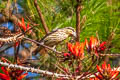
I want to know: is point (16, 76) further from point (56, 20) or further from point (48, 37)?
point (56, 20)

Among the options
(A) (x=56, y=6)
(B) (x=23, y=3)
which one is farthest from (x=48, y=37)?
(B) (x=23, y=3)

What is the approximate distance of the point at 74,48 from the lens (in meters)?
1.05

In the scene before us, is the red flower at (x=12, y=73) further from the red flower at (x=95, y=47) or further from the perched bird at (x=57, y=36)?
the perched bird at (x=57, y=36)

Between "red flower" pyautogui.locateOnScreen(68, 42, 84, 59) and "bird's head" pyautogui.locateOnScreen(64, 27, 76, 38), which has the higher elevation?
"red flower" pyautogui.locateOnScreen(68, 42, 84, 59)

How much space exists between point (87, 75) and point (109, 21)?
3.70ft

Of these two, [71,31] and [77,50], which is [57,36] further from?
[77,50]

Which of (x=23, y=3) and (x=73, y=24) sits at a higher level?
(x=23, y=3)

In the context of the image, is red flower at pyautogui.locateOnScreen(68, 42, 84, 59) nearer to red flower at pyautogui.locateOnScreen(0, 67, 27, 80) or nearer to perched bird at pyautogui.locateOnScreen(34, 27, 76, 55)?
red flower at pyautogui.locateOnScreen(0, 67, 27, 80)

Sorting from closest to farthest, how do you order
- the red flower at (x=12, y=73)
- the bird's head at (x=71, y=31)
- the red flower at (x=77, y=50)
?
the red flower at (x=12, y=73) < the red flower at (x=77, y=50) < the bird's head at (x=71, y=31)

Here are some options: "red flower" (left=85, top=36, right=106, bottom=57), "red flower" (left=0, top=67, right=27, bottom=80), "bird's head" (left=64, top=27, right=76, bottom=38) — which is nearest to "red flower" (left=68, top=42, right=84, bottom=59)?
"red flower" (left=85, top=36, right=106, bottom=57)

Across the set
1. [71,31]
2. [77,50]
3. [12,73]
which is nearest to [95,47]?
[77,50]

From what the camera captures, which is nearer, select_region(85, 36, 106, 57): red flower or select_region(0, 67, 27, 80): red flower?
select_region(0, 67, 27, 80): red flower

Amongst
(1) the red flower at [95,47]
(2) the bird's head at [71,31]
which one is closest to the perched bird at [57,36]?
(2) the bird's head at [71,31]

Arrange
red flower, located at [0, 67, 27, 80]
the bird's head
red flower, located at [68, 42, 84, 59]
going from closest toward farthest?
red flower, located at [0, 67, 27, 80], red flower, located at [68, 42, 84, 59], the bird's head
